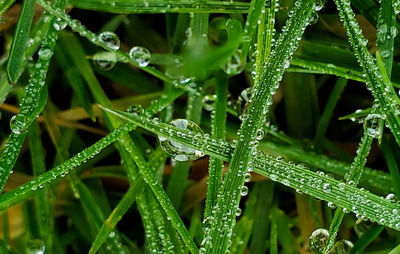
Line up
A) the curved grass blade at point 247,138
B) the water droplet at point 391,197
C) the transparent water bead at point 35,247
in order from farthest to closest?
the transparent water bead at point 35,247 → the water droplet at point 391,197 → the curved grass blade at point 247,138

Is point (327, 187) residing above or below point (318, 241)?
above

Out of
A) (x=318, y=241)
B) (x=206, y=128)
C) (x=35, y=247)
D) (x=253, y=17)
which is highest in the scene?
(x=253, y=17)

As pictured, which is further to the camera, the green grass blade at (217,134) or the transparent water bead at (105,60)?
the transparent water bead at (105,60)

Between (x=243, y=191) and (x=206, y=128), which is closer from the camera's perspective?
(x=243, y=191)

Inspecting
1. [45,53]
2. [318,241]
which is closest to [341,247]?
[318,241]

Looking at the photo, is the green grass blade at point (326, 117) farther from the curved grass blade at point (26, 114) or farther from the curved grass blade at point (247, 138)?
the curved grass blade at point (26, 114)

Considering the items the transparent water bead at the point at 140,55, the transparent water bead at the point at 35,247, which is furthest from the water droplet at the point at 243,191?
the transparent water bead at the point at 35,247

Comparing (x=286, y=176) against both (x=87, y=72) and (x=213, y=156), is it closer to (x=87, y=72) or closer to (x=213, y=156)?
(x=213, y=156)

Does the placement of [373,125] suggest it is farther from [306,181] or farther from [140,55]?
[140,55]
